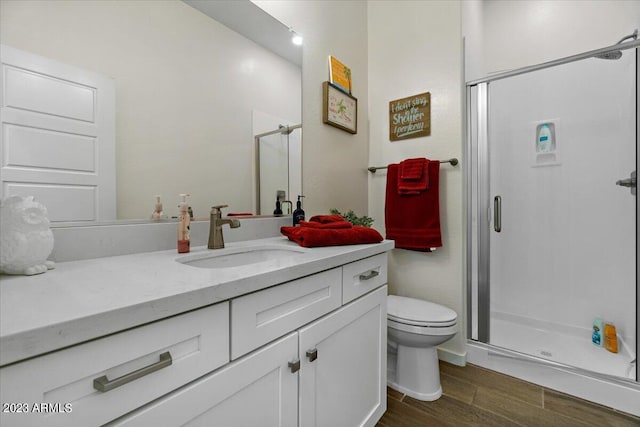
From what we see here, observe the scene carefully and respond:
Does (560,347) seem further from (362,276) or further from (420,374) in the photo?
(362,276)

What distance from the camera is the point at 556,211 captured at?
2209 mm

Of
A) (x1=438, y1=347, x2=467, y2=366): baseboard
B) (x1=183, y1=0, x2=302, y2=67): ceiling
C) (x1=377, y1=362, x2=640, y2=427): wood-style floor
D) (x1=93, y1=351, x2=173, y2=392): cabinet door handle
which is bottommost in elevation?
(x1=377, y1=362, x2=640, y2=427): wood-style floor

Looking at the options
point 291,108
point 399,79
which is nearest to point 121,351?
point 291,108

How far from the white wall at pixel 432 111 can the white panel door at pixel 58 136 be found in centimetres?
170

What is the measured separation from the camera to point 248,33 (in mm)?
1392

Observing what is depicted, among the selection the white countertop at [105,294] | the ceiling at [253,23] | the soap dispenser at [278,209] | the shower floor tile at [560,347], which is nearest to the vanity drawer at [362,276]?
the white countertop at [105,294]

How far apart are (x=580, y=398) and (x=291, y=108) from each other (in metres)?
2.16

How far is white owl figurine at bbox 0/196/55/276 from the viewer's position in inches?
25.9

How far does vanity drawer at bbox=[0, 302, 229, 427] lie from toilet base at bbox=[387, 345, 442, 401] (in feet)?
4.13

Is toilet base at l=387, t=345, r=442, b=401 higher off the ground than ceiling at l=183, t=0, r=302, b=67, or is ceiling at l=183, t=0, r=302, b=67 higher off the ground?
ceiling at l=183, t=0, r=302, b=67

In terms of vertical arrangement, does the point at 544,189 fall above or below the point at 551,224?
above

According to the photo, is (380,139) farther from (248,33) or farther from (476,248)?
(248,33)

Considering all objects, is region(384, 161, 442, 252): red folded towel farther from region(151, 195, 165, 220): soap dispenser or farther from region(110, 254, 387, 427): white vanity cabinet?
region(151, 195, 165, 220): soap dispenser

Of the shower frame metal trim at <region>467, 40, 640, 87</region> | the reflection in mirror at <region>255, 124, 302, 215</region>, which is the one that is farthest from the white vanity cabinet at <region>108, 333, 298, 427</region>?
the shower frame metal trim at <region>467, 40, 640, 87</region>
